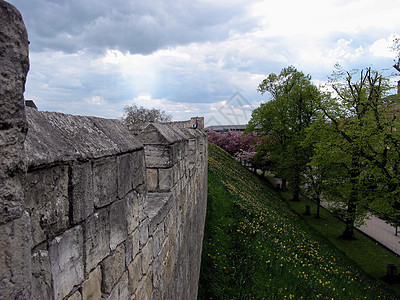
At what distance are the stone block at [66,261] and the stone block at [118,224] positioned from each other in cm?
31

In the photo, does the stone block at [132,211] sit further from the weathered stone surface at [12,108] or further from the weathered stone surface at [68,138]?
the weathered stone surface at [12,108]

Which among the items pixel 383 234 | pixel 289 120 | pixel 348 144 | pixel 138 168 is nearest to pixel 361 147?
pixel 348 144

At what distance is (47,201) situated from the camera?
1.13 metres

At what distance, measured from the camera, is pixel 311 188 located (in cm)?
1669

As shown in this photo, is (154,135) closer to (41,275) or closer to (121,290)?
(121,290)

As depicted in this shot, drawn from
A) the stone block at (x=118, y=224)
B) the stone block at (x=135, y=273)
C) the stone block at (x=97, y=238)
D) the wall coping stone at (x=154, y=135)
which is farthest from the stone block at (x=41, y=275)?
the wall coping stone at (x=154, y=135)

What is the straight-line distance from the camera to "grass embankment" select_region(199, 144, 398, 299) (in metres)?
6.57

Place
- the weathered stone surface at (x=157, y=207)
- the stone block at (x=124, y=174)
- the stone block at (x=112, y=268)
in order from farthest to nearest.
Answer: the weathered stone surface at (x=157, y=207) < the stone block at (x=124, y=174) < the stone block at (x=112, y=268)

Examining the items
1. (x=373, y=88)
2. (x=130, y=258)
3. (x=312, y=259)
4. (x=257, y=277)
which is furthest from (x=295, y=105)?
(x=130, y=258)

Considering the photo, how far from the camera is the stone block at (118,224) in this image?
1.65m

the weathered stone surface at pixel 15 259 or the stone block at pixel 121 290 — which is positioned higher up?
the weathered stone surface at pixel 15 259

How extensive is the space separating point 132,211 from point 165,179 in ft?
3.60

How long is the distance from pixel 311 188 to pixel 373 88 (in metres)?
6.61

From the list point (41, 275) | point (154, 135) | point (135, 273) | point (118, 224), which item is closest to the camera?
point (41, 275)
